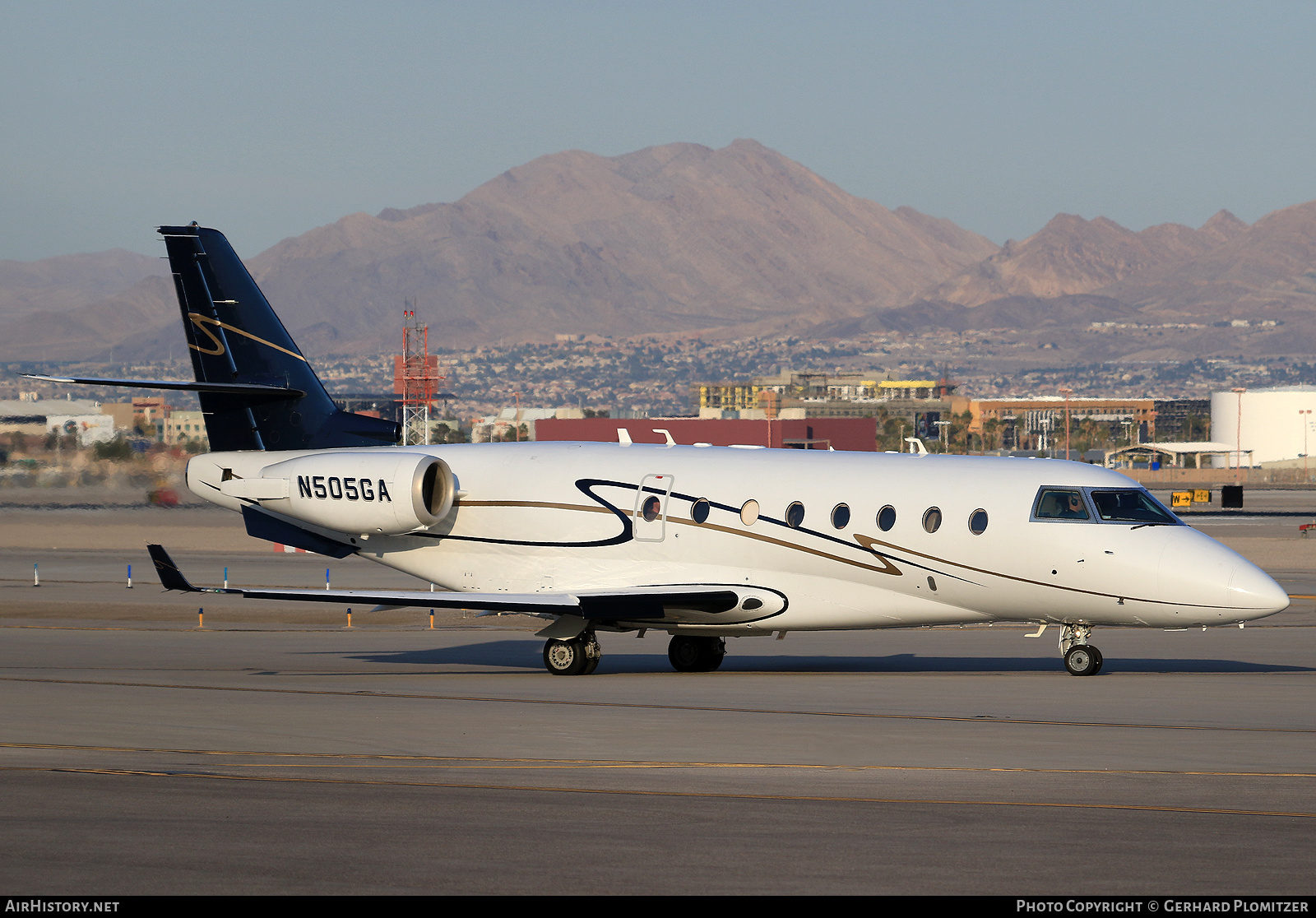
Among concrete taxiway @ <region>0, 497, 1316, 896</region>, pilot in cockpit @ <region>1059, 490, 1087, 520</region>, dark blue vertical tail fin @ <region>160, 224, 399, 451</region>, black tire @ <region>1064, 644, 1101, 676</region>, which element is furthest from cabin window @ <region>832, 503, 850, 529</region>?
dark blue vertical tail fin @ <region>160, 224, 399, 451</region>

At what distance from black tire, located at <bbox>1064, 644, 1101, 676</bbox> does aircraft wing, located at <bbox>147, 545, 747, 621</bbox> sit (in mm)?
4708

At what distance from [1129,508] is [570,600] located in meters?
8.94

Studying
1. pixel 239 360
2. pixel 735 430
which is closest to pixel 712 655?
pixel 239 360

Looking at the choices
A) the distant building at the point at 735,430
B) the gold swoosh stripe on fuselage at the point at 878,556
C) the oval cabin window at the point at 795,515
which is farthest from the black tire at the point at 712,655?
the distant building at the point at 735,430

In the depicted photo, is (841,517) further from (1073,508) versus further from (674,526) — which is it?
(1073,508)

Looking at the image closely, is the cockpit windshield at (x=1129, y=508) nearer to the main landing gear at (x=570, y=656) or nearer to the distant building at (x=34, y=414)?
the main landing gear at (x=570, y=656)

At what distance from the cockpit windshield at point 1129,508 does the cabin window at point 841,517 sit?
3839mm

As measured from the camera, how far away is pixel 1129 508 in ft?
76.8

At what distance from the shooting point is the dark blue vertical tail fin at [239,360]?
28469 mm

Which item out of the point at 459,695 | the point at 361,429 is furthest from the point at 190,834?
the point at 361,429

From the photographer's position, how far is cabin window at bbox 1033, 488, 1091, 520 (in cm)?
2353

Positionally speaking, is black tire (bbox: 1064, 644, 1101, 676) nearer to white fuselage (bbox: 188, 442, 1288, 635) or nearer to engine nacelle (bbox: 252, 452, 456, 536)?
white fuselage (bbox: 188, 442, 1288, 635)

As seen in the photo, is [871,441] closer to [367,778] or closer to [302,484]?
[302,484]
